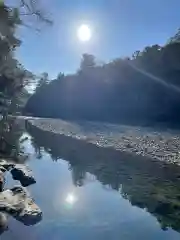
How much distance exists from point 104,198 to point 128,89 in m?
44.7

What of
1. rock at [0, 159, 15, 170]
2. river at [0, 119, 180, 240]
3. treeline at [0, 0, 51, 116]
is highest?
treeline at [0, 0, 51, 116]

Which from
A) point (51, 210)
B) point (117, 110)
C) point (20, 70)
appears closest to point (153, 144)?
point (20, 70)

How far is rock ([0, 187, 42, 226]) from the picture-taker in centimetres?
971

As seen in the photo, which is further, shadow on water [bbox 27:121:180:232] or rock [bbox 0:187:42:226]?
shadow on water [bbox 27:121:180:232]

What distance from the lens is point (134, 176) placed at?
53.5 feet

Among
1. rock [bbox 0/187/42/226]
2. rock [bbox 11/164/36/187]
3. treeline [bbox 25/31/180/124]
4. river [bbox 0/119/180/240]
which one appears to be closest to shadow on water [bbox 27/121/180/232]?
river [bbox 0/119/180/240]

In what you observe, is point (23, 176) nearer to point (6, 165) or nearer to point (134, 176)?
point (6, 165)

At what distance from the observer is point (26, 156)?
908 inches

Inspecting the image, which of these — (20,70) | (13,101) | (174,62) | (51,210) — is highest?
(174,62)

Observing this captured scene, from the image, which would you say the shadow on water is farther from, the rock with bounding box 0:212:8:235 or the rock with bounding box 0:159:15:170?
the rock with bounding box 0:212:8:235

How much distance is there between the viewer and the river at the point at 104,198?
9648 millimetres

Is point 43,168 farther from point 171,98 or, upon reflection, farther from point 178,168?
point 171,98

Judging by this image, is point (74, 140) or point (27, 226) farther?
point (74, 140)

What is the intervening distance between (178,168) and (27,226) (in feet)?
30.3
